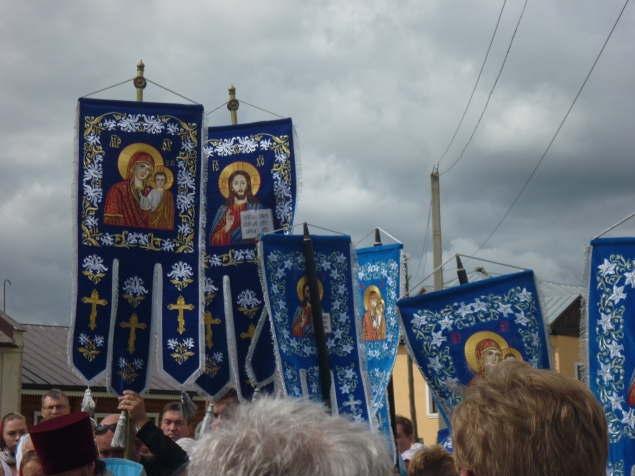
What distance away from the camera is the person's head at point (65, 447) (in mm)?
3281

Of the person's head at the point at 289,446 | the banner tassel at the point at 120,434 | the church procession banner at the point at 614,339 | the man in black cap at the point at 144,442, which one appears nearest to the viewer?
the person's head at the point at 289,446

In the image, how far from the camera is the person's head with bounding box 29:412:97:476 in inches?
129

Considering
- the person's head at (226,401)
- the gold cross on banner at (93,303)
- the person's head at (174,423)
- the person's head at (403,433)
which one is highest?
the gold cross on banner at (93,303)

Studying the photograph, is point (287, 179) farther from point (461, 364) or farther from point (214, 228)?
point (461, 364)

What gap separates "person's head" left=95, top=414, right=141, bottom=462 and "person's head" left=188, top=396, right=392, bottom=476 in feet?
11.5

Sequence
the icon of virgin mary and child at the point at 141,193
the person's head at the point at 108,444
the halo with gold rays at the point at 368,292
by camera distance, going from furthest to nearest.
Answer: the halo with gold rays at the point at 368,292
the icon of virgin mary and child at the point at 141,193
the person's head at the point at 108,444

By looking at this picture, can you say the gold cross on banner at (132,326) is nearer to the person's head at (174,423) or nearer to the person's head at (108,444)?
the person's head at (174,423)

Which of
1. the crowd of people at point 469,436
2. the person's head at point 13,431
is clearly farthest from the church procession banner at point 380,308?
the crowd of people at point 469,436

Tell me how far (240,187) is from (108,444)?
7.62ft

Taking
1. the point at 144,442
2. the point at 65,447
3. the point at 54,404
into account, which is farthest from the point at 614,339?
the point at 54,404

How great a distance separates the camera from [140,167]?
18.1ft

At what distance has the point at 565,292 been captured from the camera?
25891 mm

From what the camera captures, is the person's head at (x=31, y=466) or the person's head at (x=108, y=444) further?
the person's head at (x=108, y=444)

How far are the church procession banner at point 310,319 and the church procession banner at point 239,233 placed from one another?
29 cm
